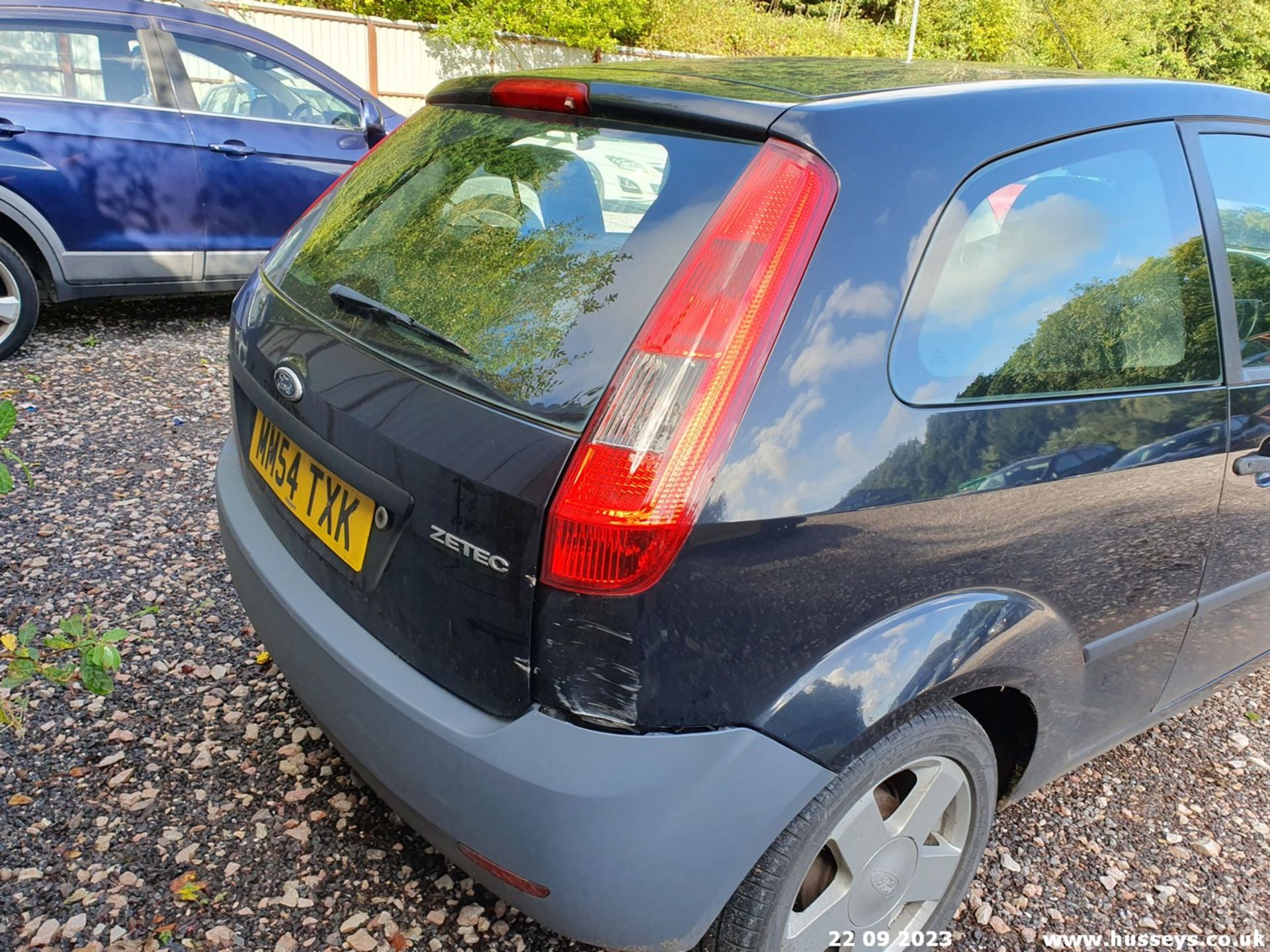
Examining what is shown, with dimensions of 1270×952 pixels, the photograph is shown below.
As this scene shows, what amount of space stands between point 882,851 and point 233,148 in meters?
5.14

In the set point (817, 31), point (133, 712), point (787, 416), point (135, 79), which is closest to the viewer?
point (787, 416)

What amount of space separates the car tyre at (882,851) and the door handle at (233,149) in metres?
5.07

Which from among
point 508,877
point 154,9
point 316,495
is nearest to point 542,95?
point 316,495

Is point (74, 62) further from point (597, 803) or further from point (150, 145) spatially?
point (597, 803)

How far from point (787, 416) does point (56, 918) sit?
1777mm

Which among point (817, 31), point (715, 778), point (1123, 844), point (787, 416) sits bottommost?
point (1123, 844)

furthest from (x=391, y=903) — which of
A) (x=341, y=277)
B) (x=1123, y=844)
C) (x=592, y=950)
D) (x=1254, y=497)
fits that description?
(x=1254, y=497)

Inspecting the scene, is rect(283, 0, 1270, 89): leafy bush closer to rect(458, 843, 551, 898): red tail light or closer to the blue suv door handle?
the blue suv door handle

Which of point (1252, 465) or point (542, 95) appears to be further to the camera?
point (1252, 465)

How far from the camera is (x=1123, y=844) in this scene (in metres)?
2.38

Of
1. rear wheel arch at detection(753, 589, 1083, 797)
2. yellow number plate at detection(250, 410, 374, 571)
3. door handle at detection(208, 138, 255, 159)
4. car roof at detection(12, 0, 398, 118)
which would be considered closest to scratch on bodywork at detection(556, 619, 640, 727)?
rear wheel arch at detection(753, 589, 1083, 797)

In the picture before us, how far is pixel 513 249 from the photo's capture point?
1.72m

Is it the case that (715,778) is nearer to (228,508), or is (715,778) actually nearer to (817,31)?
A: (228,508)

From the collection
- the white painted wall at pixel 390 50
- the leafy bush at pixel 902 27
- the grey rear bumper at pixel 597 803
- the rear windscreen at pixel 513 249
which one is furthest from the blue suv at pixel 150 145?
the leafy bush at pixel 902 27
